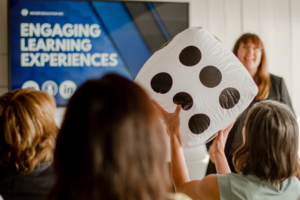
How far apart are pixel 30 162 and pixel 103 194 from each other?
68 centimetres

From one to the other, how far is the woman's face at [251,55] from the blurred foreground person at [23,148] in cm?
154

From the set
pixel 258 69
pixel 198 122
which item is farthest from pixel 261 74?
pixel 198 122

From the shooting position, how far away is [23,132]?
98cm

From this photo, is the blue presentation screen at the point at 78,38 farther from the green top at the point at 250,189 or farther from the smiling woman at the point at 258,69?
the green top at the point at 250,189

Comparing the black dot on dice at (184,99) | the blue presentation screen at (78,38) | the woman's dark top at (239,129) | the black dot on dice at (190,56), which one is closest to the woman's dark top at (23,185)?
the black dot on dice at (184,99)

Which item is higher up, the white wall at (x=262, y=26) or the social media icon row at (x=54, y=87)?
the white wall at (x=262, y=26)

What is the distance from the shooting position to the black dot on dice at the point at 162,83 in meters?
1.11

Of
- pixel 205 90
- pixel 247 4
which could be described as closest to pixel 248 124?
pixel 205 90


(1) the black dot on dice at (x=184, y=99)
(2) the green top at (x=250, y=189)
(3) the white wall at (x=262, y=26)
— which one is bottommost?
(2) the green top at (x=250, y=189)

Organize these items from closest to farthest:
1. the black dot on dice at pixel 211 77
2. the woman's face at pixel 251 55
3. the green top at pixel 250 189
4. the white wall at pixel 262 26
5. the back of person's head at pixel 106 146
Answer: the back of person's head at pixel 106 146
the green top at pixel 250 189
the black dot on dice at pixel 211 77
the woman's face at pixel 251 55
the white wall at pixel 262 26

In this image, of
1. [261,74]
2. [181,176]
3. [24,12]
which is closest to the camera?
[181,176]

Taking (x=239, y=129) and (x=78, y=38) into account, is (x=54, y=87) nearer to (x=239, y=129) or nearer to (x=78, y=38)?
(x=78, y=38)

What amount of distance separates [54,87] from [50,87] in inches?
1.3

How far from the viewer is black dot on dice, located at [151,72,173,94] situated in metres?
1.11
